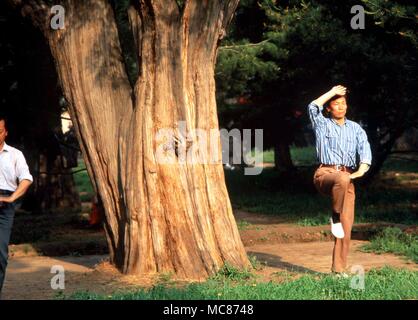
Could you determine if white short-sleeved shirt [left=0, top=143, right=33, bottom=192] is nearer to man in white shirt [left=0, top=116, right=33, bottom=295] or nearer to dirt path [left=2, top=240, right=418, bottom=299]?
man in white shirt [left=0, top=116, right=33, bottom=295]

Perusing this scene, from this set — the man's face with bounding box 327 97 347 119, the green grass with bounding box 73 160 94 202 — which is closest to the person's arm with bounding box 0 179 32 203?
the man's face with bounding box 327 97 347 119

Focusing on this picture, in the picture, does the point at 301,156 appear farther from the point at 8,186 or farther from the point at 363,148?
the point at 8,186

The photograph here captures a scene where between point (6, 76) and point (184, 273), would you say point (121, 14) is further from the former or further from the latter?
point (184, 273)

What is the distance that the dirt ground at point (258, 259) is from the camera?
8477 millimetres

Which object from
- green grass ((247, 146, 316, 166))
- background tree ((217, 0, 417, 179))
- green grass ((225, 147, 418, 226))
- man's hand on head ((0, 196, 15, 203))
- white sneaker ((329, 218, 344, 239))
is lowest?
green grass ((225, 147, 418, 226))

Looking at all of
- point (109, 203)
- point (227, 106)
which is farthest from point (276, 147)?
point (109, 203)

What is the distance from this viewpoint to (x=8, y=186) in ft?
24.9

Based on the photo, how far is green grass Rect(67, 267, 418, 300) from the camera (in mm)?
7105

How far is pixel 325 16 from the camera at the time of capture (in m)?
17.0

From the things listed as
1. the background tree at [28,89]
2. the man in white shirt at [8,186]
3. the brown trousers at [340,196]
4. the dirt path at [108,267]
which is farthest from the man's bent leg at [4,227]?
the background tree at [28,89]

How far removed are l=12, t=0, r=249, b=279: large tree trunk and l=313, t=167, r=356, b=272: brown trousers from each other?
1.18 metres

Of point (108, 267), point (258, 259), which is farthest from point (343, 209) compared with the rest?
point (108, 267)

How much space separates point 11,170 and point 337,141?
3.13m

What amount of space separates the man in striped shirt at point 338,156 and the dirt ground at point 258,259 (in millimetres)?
961
